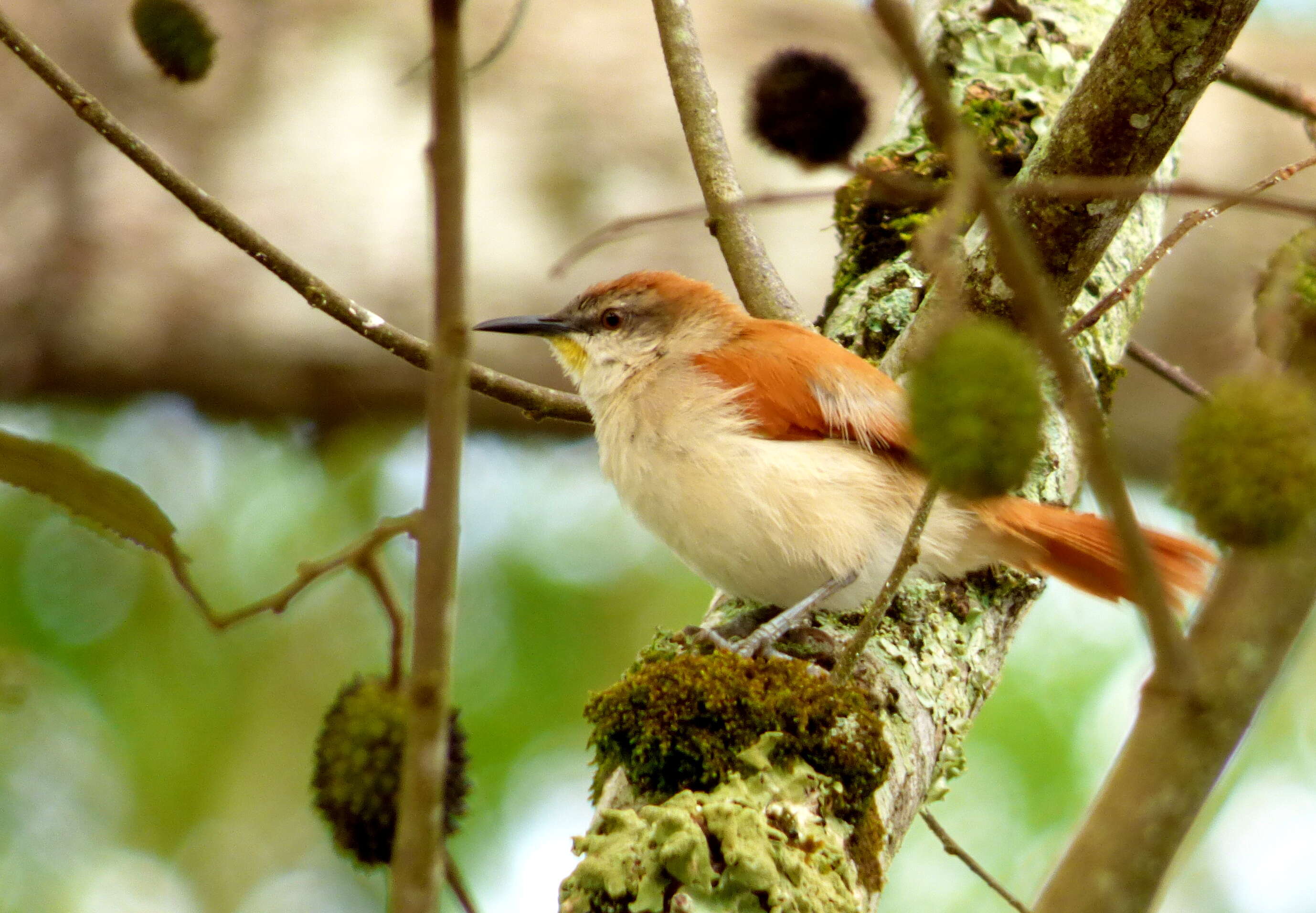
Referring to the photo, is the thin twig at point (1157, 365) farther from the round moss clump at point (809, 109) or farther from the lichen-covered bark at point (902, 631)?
the round moss clump at point (809, 109)

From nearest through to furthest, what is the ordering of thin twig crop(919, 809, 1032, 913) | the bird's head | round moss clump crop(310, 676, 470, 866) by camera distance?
round moss clump crop(310, 676, 470, 866) < thin twig crop(919, 809, 1032, 913) < the bird's head

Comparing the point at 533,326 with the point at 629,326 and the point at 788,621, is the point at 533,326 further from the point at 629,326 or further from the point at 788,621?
the point at 788,621

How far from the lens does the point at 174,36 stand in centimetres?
212

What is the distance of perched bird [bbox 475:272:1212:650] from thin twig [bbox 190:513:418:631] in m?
1.94

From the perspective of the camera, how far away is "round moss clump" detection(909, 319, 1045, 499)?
1199mm

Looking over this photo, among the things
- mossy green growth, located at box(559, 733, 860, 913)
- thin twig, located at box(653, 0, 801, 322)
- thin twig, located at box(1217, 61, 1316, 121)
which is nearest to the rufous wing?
thin twig, located at box(653, 0, 801, 322)

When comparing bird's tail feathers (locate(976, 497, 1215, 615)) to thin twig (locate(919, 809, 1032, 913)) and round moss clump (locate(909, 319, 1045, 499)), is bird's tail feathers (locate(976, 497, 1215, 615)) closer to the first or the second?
thin twig (locate(919, 809, 1032, 913))

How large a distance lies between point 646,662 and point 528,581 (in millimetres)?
4320

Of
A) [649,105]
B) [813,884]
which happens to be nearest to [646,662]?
[813,884]

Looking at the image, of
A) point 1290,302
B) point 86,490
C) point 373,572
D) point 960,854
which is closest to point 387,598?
point 373,572

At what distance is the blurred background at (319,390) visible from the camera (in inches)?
233

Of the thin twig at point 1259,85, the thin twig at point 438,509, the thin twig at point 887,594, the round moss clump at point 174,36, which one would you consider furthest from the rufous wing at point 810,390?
the thin twig at point 438,509

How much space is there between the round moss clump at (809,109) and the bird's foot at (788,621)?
106cm

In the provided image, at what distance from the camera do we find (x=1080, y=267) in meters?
3.05
